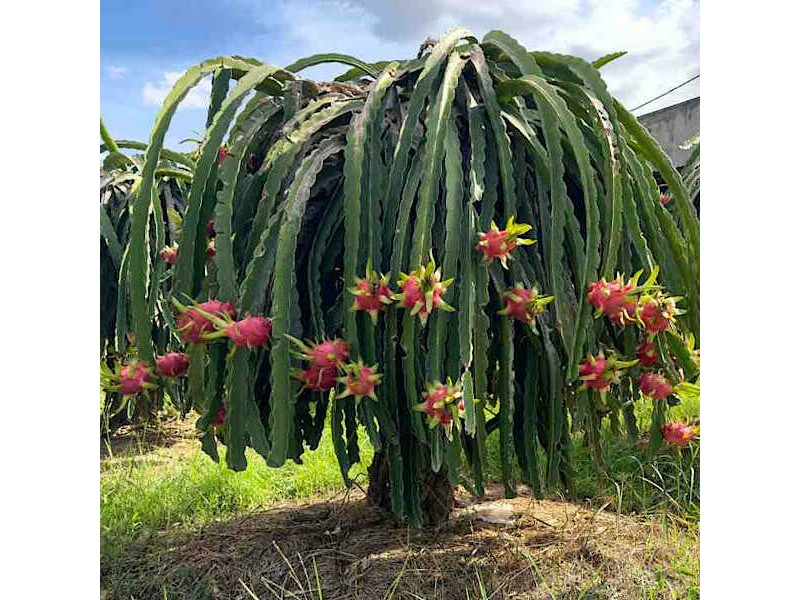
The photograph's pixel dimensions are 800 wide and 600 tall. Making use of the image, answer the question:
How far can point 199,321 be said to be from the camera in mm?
1351

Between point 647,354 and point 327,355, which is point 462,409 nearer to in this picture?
point 327,355

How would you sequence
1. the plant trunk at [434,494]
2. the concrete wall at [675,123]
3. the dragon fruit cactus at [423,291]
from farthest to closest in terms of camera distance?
1. the concrete wall at [675,123]
2. the plant trunk at [434,494]
3. the dragon fruit cactus at [423,291]

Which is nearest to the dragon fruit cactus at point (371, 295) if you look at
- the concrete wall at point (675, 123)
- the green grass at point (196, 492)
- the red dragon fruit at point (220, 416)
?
the red dragon fruit at point (220, 416)

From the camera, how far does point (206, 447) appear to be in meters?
1.56

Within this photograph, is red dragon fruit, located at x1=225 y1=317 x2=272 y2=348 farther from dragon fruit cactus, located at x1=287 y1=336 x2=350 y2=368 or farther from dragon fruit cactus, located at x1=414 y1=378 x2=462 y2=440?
dragon fruit cactus, located at x1=414 y1=378 x2=462 y2=440

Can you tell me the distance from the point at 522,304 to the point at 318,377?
1.39ft

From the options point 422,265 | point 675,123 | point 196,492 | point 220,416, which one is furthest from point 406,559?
point 675,123

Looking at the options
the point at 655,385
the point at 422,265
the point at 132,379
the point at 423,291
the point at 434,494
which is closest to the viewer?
the point at 423,291

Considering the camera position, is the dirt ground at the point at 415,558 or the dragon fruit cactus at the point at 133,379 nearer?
the dragon fruit cactus at the point at 133,379

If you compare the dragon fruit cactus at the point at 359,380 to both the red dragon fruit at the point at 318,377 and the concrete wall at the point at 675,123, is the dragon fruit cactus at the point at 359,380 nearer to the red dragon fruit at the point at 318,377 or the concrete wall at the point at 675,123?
the red dragon fruit at the point at 318,377

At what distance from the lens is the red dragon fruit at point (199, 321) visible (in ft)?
4.42

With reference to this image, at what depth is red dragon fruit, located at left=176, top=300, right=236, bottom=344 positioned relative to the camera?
53.0 inches

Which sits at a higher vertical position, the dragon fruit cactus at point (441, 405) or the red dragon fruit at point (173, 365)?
the red dragon fruit at point (173, 365)

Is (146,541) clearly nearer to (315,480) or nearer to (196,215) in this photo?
(315,480)
